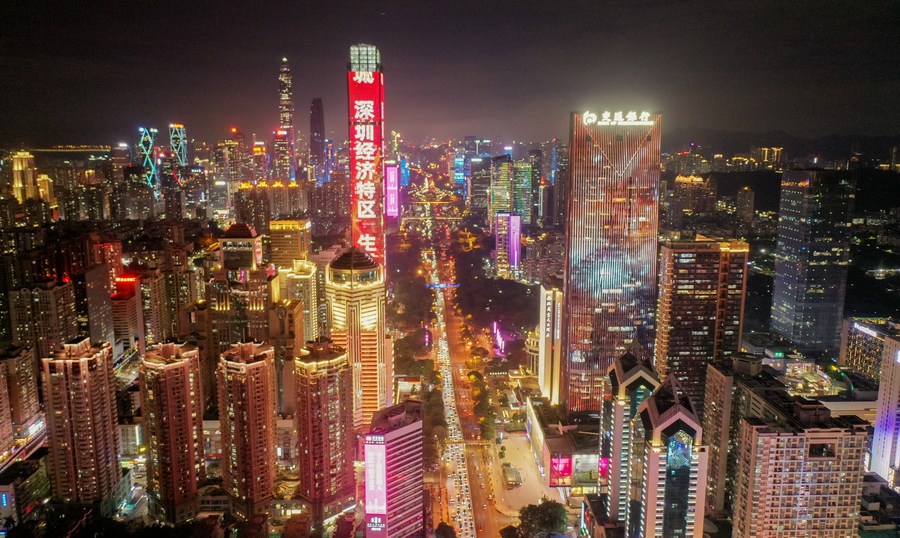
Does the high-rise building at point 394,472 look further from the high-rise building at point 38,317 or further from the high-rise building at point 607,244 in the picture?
the high-rise building at point 38,317

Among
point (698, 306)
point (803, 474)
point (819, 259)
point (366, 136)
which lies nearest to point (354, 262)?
point (366, 136)

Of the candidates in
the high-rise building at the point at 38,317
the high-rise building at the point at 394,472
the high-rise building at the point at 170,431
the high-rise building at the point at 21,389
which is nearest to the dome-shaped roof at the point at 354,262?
the high-rise building at the point at 170,431

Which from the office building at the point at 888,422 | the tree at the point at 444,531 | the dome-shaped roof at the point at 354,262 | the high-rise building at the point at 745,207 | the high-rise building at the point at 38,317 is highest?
the high-rise building at the point at 745,207

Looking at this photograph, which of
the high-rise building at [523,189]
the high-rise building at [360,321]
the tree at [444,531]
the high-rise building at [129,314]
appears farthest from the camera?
the high-rise building at [523,189]

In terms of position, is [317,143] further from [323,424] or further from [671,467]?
[671,467]

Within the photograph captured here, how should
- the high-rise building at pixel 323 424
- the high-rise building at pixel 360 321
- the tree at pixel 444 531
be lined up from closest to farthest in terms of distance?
the tree at pixel 444 531, the high-rise building at pixel 323 424, the high-rise building at pixel 360 321

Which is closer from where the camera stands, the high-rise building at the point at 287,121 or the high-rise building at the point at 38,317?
the high-rise building at the point at 38,317

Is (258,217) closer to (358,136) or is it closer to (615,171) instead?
(358,136)

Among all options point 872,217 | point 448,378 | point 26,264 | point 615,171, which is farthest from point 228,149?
point 872,217
